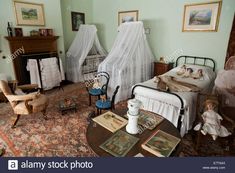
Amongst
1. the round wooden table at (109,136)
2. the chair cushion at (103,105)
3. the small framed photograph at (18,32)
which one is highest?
the small framed photograph at (18,32)

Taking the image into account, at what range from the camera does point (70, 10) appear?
17.7 feet

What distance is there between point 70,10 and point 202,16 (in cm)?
404

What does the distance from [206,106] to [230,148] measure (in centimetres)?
74

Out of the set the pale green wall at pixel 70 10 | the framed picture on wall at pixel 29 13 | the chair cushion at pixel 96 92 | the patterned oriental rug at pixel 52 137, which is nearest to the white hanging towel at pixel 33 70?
the patterned oriental rug at pixel 52 137

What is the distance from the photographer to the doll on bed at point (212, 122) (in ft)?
6.84

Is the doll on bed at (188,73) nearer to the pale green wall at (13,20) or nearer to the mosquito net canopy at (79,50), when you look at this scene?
the mosquito net canopy at (79,50)

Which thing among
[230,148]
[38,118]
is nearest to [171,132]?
[230,148]

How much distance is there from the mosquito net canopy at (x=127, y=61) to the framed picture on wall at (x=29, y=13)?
2127 millimetres

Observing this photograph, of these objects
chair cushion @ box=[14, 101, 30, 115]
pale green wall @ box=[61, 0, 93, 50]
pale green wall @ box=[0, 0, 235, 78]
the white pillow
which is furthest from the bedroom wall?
chair cushion @ box=[14, 101, 30, 115]

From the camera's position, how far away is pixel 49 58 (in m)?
4.41

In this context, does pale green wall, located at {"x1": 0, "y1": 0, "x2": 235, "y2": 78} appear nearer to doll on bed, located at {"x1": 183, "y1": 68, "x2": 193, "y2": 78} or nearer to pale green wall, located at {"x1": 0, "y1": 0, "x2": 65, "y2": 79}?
pale green wall, located at {"x1": 0, "y1": 0, "x2": 65, "y2": 79}

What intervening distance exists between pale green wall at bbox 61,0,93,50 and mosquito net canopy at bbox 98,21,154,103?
7.37 ft

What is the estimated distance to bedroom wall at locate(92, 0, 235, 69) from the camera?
11.8 ft

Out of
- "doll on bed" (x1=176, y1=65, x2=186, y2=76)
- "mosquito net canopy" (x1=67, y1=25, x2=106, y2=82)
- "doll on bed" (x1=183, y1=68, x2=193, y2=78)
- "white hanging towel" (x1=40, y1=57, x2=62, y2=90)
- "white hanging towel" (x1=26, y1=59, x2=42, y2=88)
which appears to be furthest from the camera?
"mosquito net canopy" (x1=67, y1=25, x2=106, y2=82)
